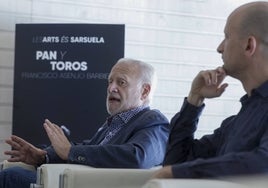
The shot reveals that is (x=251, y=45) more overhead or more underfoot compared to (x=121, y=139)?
more overhead

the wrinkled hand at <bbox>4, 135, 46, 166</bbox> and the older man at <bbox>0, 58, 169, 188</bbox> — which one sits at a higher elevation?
the older man at <bbox>0, 58, 169, 188</bbox>

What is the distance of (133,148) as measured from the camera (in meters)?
2.54

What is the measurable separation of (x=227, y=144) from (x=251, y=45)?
1.20 feet

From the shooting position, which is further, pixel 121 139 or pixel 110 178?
pixel 121 139

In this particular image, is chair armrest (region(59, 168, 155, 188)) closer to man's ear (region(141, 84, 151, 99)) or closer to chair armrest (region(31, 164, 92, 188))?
chair armrest (region(31, 164, 92, 188))

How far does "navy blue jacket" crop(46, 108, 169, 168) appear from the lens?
2529 mm

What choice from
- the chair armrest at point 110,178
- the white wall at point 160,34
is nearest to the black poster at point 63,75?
the white wall at point 160,34

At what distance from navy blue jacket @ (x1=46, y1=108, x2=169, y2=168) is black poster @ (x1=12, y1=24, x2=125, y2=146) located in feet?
4.24

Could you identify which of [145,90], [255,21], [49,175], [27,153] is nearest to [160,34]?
[145,90]

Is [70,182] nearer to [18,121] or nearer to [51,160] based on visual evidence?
[51,160]

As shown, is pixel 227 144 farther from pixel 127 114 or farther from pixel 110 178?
pixel 127 114

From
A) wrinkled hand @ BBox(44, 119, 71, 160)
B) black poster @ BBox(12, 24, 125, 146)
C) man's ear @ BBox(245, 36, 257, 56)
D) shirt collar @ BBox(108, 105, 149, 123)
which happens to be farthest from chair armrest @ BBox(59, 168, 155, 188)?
black poster @ BBox(12, 24, 125, 146)

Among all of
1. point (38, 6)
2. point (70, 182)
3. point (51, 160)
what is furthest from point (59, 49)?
point (70, 182)

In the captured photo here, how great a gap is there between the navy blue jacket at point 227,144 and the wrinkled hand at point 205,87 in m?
0.04
